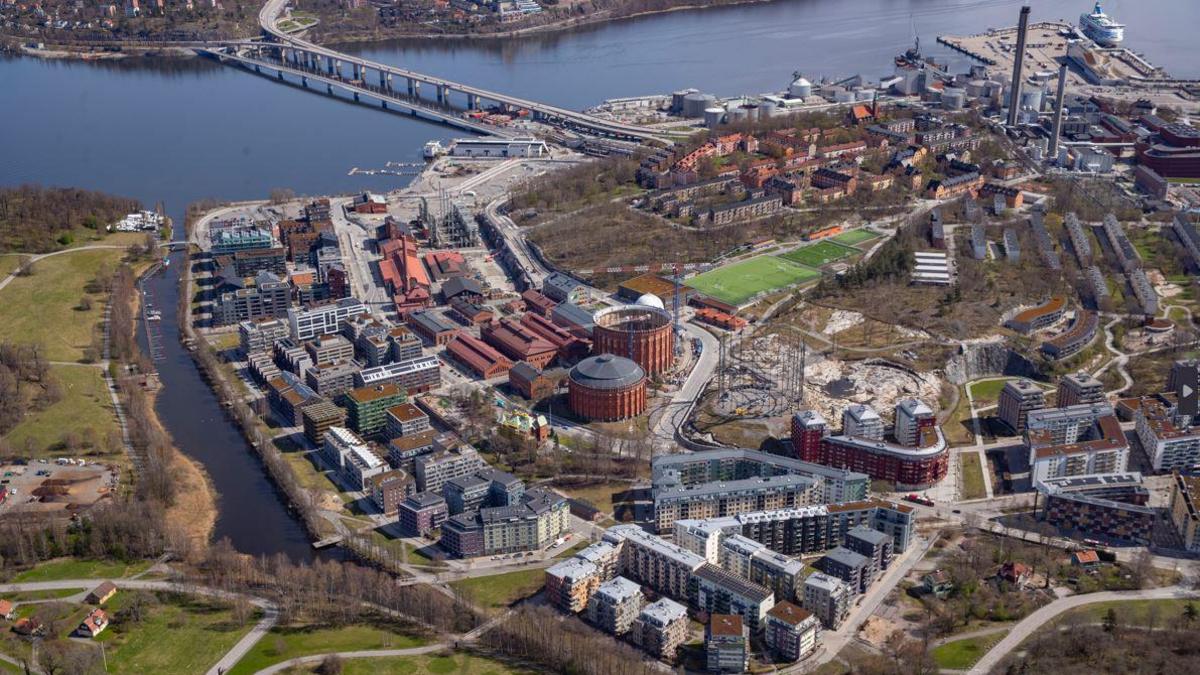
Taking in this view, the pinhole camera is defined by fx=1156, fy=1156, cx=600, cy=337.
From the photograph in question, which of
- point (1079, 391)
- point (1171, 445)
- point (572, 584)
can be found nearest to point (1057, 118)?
point (1079, 391)

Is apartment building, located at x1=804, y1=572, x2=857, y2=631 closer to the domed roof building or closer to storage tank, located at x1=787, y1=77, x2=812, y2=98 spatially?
the domed roof building

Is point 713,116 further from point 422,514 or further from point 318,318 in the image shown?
point 422,514

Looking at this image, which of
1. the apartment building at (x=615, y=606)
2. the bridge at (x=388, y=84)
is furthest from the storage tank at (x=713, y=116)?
the apartment building at (x=615, y=606)

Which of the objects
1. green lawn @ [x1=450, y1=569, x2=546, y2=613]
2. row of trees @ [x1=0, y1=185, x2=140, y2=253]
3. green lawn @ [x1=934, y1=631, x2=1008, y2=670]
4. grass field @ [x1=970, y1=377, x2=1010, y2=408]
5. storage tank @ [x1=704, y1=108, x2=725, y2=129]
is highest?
storage tank @ [x1=704, y1=108, x2=725, y2=129]

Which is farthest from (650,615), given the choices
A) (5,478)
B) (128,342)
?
(128,342)

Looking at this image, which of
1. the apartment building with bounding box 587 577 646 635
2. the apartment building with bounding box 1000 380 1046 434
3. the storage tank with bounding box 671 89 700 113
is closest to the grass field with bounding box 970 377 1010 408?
the apartment building with bounding box 1000 380 1046 434

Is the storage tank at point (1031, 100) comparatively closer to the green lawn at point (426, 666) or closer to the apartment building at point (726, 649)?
the apartment building at point (726, 649)
